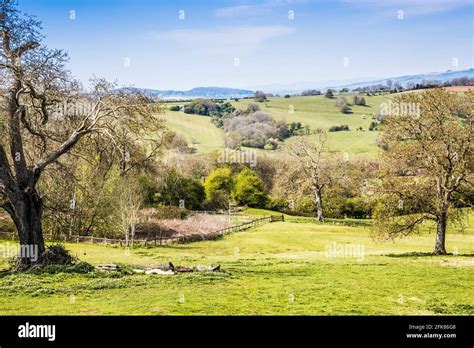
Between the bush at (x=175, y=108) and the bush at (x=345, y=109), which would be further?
the bush at (x=345, y=109)

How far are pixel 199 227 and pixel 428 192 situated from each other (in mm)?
27190

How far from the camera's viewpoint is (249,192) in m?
76.8

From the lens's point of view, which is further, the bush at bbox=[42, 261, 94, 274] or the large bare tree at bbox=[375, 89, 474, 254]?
the large bare tree at bbox=[375, 89, 474, 254]

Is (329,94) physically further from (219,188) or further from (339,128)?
(219,188)

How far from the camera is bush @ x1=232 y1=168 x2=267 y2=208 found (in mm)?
76688

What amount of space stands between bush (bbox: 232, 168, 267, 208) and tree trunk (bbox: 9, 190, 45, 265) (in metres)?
55.9

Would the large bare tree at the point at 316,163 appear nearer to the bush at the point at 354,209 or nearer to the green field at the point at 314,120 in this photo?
the bush at the point at 354,209

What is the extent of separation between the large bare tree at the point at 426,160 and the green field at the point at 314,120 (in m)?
62.2

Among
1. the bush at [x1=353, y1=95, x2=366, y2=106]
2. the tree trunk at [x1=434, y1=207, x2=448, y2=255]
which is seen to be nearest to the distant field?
the bush at [x1=353, y1=95, x2=366, y2=106]

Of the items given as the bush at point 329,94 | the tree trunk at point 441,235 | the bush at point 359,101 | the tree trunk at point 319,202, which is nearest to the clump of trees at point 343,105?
the bush at point 359,101

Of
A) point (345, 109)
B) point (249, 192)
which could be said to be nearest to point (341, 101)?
point (345, 109)

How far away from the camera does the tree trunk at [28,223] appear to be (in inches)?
817

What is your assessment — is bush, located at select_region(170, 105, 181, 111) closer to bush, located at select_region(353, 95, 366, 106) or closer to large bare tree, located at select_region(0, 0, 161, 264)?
bush, located at select_region(353, 95, 366, 106)
